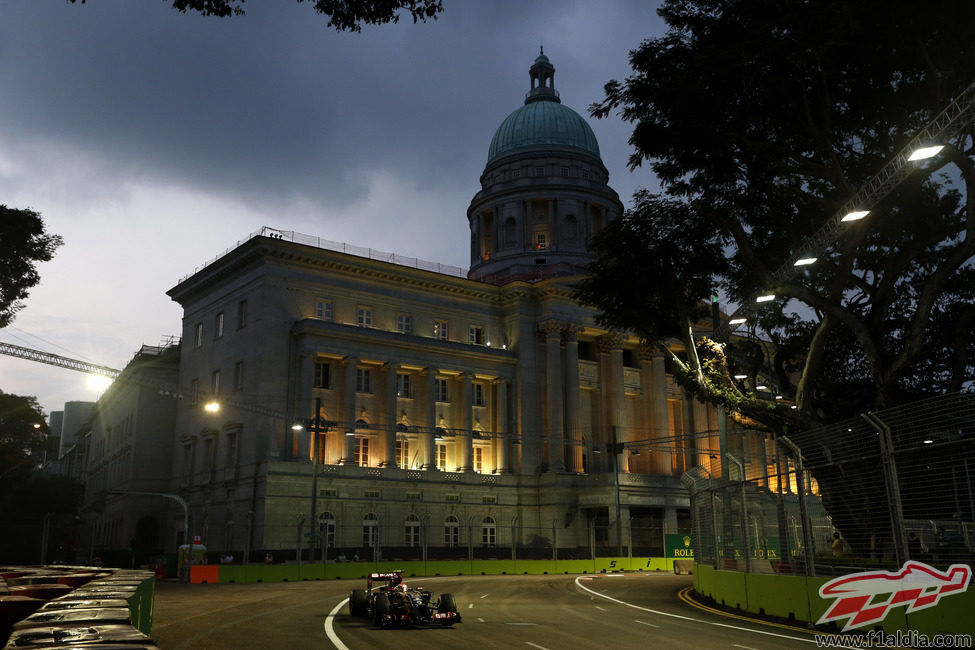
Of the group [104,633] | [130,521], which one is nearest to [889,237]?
[104,633]

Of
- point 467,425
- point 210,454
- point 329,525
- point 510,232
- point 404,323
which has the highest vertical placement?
point 510,232

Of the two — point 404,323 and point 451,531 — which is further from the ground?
point 404,323

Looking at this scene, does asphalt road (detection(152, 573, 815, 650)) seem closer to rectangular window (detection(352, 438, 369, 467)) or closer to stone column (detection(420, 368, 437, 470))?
rectangular window (detection(352, 438, 369, 467))

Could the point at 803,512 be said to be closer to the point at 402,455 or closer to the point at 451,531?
the point at 451,531

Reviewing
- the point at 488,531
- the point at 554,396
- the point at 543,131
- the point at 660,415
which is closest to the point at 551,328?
the point at 554,396

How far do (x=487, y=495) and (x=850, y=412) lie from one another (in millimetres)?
34647

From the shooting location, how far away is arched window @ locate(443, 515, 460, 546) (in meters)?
65.2

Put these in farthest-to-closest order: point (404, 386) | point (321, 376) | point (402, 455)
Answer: point (404, 386)
point (402, 455)
point (321, 376)

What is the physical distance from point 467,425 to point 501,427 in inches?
117

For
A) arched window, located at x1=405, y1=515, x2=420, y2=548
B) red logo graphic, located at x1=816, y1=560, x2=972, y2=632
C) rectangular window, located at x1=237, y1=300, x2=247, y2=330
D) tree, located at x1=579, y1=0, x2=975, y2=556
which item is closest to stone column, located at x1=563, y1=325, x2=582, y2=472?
arched window, located at x1=405, y1=515, x2=420, y2=548

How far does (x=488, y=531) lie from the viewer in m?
67.6

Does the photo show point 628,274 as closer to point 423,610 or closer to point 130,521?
point 423,610

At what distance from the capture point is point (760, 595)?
75.2 feet

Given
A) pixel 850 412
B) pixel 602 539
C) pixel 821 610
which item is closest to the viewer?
pixel 821 610
